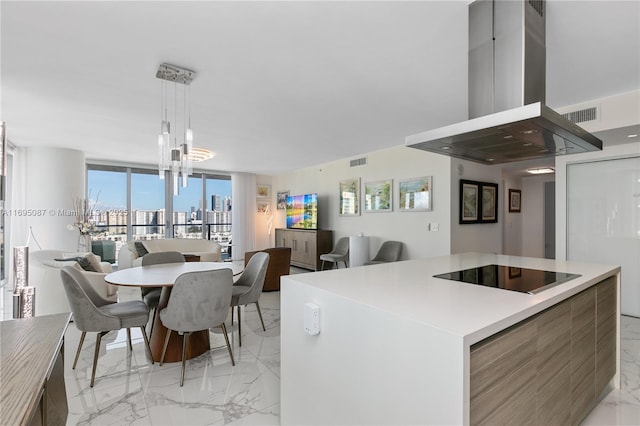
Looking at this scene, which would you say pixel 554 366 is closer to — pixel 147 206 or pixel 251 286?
pixel 251 286

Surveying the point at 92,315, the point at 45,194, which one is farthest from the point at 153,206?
the point at 92,315

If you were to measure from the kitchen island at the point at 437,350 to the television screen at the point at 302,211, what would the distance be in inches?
207

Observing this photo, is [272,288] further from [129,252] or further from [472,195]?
[472,195]

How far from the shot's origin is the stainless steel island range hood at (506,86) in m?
1.79

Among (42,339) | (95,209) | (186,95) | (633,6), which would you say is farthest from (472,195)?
(95,209)

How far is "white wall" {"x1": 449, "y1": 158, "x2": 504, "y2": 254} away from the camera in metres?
5.02

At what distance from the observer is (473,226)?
17.8 ft

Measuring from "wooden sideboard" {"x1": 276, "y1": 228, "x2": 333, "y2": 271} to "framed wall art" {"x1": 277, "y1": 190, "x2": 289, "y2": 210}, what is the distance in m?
1.28

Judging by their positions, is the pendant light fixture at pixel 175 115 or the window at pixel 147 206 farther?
the window at pixel 147 206

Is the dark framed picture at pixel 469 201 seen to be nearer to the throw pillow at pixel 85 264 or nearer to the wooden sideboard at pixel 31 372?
the wooden sideboard at pixel 31 372

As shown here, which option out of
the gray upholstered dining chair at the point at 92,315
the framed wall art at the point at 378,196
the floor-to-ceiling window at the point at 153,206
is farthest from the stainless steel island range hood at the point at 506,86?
the floor-to-ceiling window at the point at 153,206

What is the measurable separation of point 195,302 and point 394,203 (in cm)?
418

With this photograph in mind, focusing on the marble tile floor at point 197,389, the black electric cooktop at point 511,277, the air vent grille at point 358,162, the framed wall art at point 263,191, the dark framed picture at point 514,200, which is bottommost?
the marble tile floor at point 197,389

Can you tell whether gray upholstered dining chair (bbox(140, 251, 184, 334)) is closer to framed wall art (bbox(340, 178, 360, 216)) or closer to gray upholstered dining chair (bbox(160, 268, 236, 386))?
gray upholstered dining chair (bbox(160, 268, 236, 386))
